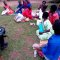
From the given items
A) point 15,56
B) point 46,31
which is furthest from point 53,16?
point 15,56

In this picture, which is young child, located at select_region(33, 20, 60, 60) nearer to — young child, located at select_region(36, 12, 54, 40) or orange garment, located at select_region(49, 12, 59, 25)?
young child, located at select_region(36, 12, 54, 40)

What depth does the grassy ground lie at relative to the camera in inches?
187

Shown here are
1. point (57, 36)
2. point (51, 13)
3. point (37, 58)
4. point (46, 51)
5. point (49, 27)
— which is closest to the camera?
point (57, 36)

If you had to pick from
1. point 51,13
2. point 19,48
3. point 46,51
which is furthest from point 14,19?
point 46,51

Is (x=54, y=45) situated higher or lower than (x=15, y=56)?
higher

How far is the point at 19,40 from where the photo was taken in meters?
5.54

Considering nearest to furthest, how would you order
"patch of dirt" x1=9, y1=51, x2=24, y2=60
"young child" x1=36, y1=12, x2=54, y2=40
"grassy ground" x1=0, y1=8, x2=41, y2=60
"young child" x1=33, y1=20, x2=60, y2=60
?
"young child" x1=33, y1=20, x2=60, y2=60 → "patch of dirt" x1=9, y1=51, x2=24, y2=60 → "grassy ground" x1=0, y1=8, x2=41, y2=60 → "young child" x1=36, y1=12, x2=54, y2=40

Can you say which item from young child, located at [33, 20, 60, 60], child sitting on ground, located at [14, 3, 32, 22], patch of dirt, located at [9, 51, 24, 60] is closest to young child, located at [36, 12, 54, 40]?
patch of dirt, located at [9, 51, 24, 60]

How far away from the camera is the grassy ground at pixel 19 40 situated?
15.6ft

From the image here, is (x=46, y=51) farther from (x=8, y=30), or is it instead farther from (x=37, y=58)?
(x=8, y=30)

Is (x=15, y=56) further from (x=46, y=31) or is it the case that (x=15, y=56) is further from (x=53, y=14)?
(x=53, y=14)

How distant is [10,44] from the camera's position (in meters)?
5.29

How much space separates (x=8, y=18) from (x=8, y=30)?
1449 mm

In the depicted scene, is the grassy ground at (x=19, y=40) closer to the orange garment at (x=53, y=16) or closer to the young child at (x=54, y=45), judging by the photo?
the orange garment at (x=53, y=16)
